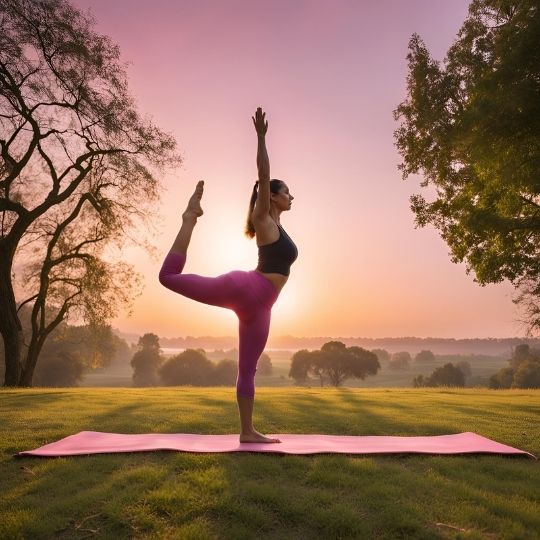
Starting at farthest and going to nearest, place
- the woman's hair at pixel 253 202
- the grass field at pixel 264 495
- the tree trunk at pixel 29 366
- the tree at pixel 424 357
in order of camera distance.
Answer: the tree at pixel 424 357 → the tree trunk at pixel 29 366 → the woman's hair at pixel 253 202 → the grass field at pixel 264 495

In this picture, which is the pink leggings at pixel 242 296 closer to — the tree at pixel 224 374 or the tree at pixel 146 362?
the tree at pixel 224 374

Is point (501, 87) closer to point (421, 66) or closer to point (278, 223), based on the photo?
point (421, 66)

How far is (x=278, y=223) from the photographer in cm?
505

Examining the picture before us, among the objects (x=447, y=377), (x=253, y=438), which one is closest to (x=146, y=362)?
(x=447, y=377)

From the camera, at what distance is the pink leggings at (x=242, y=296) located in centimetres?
450

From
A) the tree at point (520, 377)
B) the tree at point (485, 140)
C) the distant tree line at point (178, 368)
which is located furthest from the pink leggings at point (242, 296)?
the tree at point (520, 377)

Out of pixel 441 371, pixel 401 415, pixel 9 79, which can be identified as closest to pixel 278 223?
pixel 401 415

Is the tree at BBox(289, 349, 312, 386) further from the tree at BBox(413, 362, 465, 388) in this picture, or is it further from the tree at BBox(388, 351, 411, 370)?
the tree at BBox(388, 351, 411, 370)

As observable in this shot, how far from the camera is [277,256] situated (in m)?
4.78

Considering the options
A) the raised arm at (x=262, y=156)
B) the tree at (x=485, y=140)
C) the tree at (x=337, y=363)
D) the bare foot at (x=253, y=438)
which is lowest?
the tree at (x=337, y=363)

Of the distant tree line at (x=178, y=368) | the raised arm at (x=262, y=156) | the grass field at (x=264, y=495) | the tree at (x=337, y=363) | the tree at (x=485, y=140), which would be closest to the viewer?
Answer: the grass field at (x=264, y=495)

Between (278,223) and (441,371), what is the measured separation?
66.1m

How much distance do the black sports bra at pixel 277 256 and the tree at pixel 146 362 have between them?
65.9 m

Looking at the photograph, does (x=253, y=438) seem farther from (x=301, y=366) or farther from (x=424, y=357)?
(x=424, y=357)
